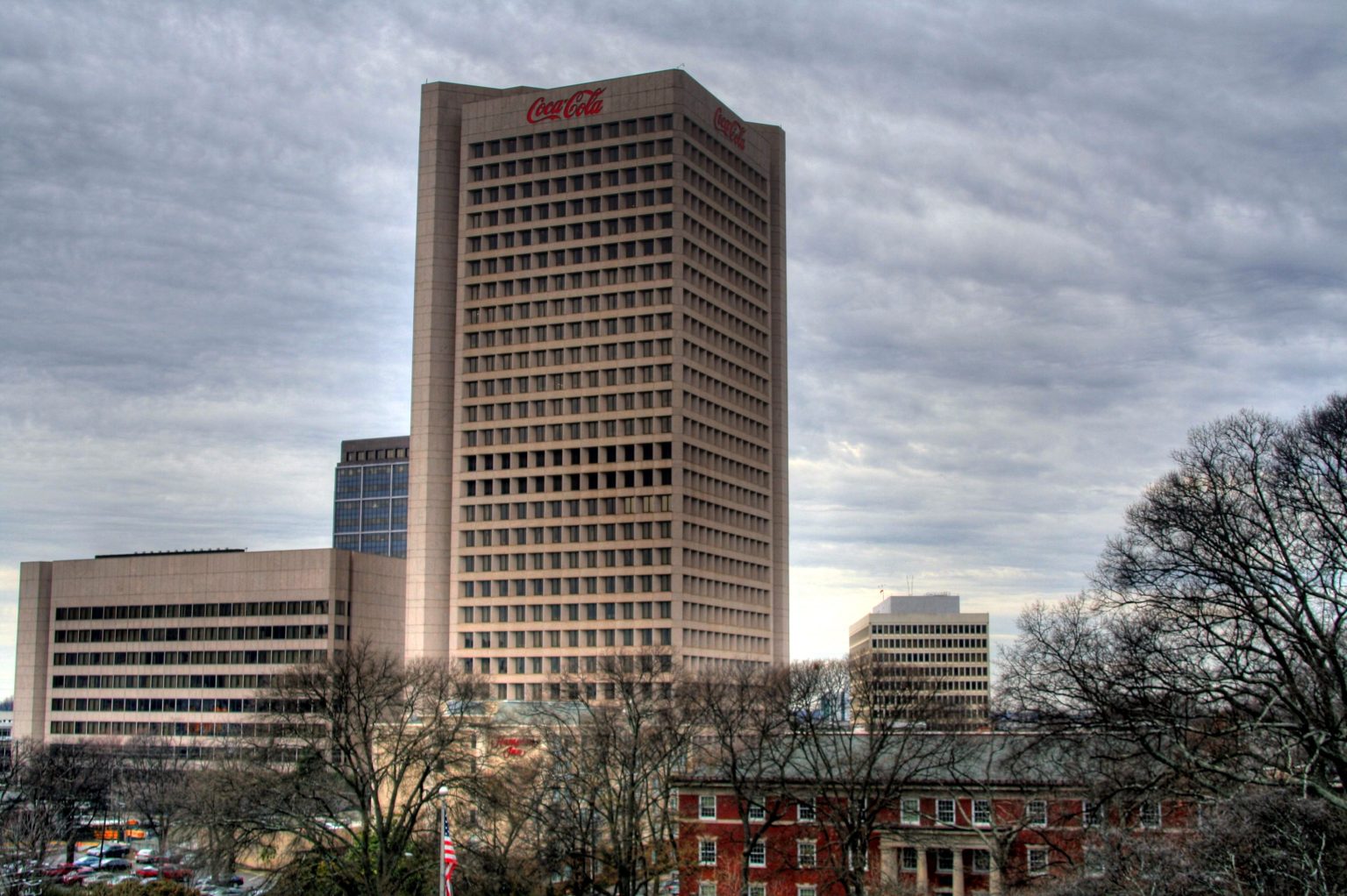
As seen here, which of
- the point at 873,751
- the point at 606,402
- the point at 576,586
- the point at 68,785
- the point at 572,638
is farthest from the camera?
the point at 606,402

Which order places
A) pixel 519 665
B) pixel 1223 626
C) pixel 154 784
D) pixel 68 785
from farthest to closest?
pixel 519 665 → pixel 154 784 → pixel 68 785 → pixel 1223 626

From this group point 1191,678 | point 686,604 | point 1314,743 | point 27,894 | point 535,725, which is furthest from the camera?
point 686,604

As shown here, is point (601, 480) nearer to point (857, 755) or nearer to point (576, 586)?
point (576, 586)

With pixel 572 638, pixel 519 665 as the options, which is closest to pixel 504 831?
pixel 572 638

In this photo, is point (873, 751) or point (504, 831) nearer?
point (873, 751)

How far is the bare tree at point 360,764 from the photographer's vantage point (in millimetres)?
82312

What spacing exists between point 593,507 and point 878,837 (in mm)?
108632

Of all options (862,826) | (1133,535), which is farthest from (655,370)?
(1133,535)

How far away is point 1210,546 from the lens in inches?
2192

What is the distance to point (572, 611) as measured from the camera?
19562 cm

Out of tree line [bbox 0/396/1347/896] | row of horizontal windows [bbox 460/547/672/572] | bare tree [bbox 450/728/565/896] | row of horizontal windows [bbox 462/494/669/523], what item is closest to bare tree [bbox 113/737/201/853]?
tree line [bbox 0/396/1347/896]

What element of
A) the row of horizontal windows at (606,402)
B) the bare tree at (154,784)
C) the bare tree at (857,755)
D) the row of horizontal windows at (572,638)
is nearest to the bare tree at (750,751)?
the bare tree at (857,755)

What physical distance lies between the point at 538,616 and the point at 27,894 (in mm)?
115091

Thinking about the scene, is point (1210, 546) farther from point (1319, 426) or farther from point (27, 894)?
point (27, 894)
